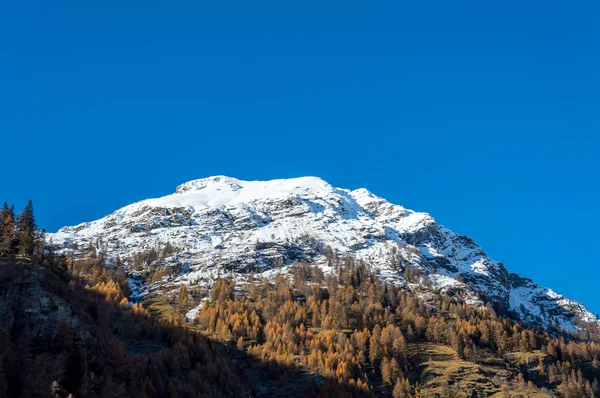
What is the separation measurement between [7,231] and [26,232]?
7.87 m

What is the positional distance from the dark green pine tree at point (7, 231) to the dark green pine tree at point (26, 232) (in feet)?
5.81

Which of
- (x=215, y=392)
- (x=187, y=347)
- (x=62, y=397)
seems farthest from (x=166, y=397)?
(x=62, y=397)

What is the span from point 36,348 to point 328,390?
111 m

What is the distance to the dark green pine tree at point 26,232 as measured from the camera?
142m

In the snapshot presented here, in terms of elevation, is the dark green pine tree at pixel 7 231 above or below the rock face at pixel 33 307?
above

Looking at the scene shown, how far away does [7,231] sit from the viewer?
5768 inches

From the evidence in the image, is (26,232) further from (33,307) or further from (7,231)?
(33,307)

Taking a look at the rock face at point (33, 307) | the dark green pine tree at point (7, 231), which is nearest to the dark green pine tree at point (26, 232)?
the dark green pine tree at point (7, 231)

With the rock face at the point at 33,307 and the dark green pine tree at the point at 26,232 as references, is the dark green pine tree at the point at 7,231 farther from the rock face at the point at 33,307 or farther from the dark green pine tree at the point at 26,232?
the rock face at the point at 33,307

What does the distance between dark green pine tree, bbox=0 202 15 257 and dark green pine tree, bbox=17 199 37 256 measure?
1.77 metres

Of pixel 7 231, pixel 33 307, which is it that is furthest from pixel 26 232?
pixel 33 307

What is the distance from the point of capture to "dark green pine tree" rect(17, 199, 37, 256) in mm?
141750

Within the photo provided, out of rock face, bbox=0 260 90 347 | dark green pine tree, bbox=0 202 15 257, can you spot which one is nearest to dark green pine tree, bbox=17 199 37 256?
dark green pine tree, bbox=0 202 15 257

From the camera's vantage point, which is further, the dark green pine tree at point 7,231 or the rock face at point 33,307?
the dark green pine tree at point 7,231
